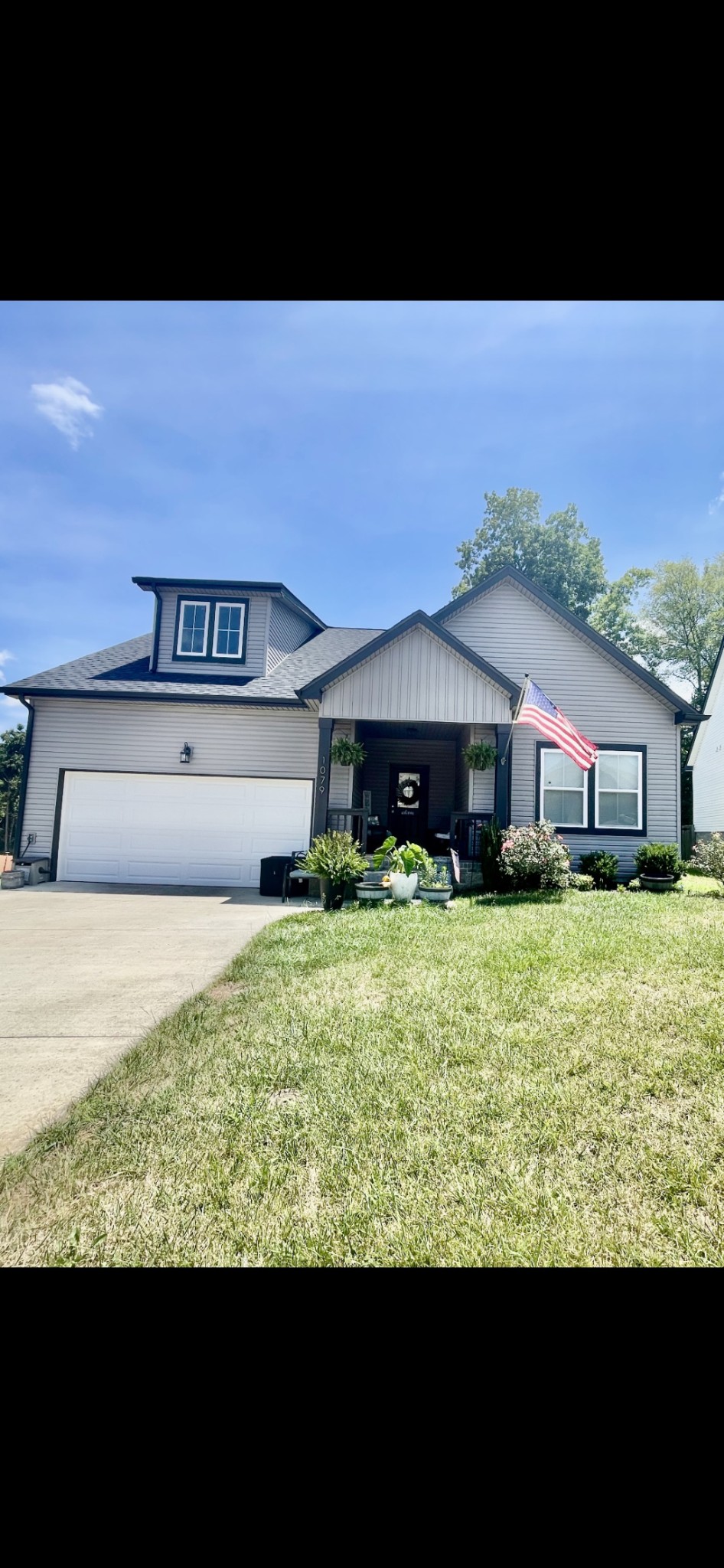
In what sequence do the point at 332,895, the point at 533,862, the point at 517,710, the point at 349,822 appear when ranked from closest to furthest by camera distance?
the point at 332,895 < the point at 533,862 < the point at 517,710 < the point at 349,822

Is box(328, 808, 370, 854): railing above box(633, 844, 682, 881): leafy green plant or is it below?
above

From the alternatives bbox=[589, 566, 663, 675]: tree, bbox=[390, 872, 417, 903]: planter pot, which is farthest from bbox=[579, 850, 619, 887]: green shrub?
bbox=[589, 566, 663, 675]: tree

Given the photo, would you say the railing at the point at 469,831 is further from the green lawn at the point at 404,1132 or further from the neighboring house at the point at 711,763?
the neighboring house at the point at 711,763

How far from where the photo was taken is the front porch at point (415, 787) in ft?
35.0

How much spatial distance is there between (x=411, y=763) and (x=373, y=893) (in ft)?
18.1

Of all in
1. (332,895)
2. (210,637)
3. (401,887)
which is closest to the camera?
(332,895)

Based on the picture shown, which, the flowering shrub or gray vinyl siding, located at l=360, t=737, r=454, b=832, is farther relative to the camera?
gray vinyl siding, located at l=360, t=737, r=454, b=832

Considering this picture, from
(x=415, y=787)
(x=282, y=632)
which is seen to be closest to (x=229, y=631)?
(x=282, y=632)

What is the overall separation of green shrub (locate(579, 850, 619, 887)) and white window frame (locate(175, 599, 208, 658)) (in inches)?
338

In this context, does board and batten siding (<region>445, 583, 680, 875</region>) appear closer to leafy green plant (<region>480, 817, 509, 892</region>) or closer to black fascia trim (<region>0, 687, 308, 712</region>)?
leafy green plant (<region>480, 817, 509, 892</region>)

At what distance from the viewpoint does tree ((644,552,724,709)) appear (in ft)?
74.8

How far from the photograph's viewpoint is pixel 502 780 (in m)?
10.7

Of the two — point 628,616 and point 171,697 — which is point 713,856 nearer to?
point 171,697
